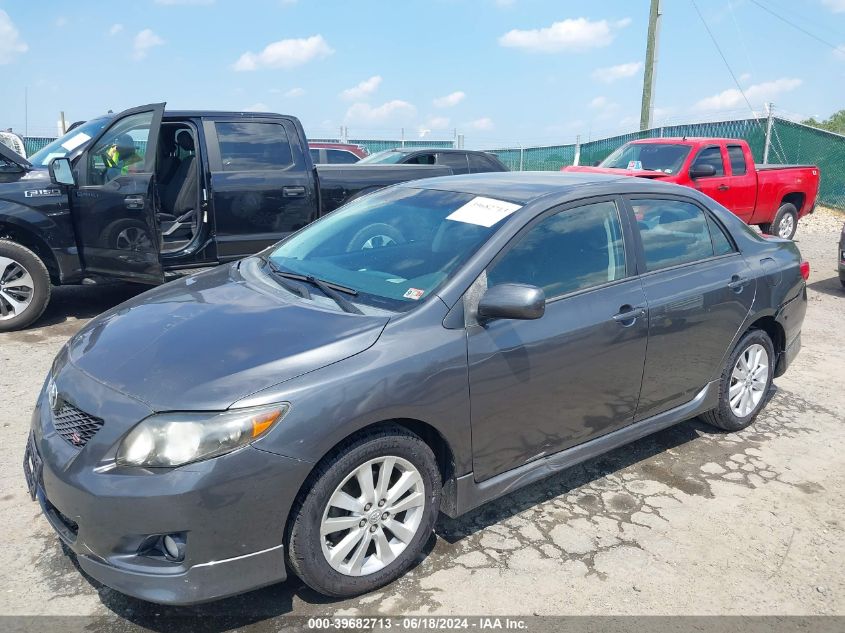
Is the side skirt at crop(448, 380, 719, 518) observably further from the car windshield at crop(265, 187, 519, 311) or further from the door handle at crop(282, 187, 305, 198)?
the door handle at crop(282, 187, 305, 198)

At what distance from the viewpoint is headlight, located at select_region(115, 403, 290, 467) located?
2438 millimetres

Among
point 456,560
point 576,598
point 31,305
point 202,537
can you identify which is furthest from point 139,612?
point 31,305

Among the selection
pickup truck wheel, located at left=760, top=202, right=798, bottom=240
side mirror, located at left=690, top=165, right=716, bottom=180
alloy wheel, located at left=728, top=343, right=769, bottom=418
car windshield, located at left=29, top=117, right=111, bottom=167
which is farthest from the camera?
pickup truck wheel, located at left=760, top=202, right=798, bottom=240

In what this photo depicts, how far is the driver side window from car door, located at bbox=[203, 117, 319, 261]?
592 millimetres

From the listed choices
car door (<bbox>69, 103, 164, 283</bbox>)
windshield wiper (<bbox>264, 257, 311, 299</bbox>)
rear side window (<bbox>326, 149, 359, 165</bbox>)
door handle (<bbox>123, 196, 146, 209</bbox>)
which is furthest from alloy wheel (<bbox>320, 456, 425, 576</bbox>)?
rear side window (<bbox>326, 149, 359, 165</bbox>)

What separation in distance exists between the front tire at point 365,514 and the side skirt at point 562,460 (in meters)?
0.13

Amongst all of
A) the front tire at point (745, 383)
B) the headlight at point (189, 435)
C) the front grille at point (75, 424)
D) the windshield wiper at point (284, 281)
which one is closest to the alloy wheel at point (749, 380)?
the front tire at point (745, 383)

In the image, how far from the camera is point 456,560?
3.17 meters

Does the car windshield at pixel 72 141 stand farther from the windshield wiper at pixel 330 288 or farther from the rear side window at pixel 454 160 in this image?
the rear side window at pixel 454 160

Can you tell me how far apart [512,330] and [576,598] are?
1.16 m

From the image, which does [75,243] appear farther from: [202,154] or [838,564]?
[838,564]

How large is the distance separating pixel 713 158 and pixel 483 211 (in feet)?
30.0

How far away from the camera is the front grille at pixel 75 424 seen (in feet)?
8.57

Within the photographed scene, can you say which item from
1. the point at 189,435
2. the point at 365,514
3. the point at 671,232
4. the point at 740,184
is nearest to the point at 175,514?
the point at 189,435
